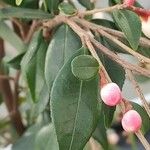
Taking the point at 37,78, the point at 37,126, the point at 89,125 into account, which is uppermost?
the point at 89,125

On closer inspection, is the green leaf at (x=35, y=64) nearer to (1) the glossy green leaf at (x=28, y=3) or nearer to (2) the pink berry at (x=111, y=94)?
(1) the glossy green leaf at (x=28, y=3)

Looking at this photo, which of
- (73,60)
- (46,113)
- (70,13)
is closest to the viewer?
(73,60)

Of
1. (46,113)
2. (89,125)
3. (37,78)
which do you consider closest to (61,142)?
(89,125)

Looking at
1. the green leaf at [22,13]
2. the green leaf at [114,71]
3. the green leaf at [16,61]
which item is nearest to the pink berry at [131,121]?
the green leaf at [114,71]

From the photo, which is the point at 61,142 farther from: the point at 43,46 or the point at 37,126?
the point at 37,126

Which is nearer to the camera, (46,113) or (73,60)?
(73,60)

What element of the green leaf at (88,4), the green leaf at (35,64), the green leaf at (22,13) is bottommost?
the green leaf at (35,64)

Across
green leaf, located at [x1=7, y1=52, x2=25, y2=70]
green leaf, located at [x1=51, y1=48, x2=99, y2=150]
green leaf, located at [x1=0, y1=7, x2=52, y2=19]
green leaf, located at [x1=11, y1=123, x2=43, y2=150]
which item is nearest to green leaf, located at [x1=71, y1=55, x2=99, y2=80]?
green leaf, located at [x1=51, y1=48, x2=99, y2=150]
